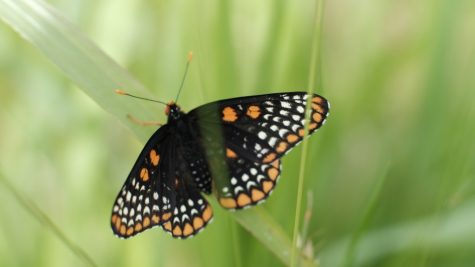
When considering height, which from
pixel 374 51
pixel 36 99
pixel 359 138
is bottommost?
pixel 359 138

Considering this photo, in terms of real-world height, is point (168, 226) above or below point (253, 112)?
below

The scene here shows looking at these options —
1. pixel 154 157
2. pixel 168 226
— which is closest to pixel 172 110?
pixel 154 157

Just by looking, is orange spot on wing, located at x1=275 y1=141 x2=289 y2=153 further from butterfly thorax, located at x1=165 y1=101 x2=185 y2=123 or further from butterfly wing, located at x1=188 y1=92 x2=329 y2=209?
butterfly thorax, located at x1=165 y1=101 x2=185 y2=123

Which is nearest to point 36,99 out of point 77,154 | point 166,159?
point 77,154

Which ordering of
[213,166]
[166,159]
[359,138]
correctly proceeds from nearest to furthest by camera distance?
1. [213,166]
2. [166,159]
3. [359,138]

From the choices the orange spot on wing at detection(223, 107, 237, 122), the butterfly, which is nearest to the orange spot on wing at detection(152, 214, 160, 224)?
the butterfly

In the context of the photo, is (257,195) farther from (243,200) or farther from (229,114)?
(229,114)

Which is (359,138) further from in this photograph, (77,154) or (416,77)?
(77,154)

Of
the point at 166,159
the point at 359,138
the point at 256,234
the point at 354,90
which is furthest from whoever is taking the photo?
the point at 359,138
